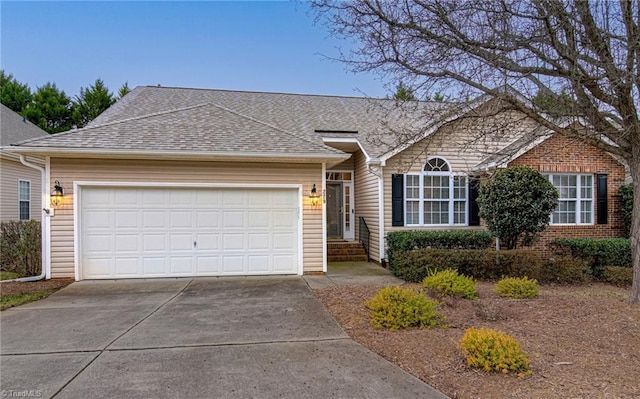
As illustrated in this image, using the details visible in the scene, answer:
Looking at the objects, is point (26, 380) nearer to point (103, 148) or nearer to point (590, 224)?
point (103, 148)

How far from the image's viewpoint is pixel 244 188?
30.5 ft

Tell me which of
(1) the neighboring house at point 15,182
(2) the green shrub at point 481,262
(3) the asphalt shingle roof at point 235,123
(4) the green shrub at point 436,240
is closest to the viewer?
(3) the asphalt shingle roof at point 235,123

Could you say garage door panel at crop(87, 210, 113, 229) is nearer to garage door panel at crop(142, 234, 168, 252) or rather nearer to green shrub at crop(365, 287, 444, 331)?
garage door panel at crop(142, 234, 168, 252)

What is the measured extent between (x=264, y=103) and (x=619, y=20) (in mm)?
11690

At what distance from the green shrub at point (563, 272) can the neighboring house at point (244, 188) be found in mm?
2207

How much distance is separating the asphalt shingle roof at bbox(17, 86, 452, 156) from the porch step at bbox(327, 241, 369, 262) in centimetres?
327

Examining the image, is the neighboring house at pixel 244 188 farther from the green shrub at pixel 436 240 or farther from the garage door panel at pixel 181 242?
the green shrub at pixel 436 240

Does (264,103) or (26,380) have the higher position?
(264,103)

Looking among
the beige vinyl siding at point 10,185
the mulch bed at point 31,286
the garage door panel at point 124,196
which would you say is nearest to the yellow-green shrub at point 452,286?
the garage door panel at point 124,196

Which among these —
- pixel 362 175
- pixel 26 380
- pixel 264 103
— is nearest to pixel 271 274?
pixel 362 175

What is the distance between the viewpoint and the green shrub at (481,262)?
894 centimetres

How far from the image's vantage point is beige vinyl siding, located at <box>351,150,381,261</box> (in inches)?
444

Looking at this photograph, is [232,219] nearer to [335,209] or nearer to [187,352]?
[335,209]

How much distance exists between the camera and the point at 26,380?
3.67m
